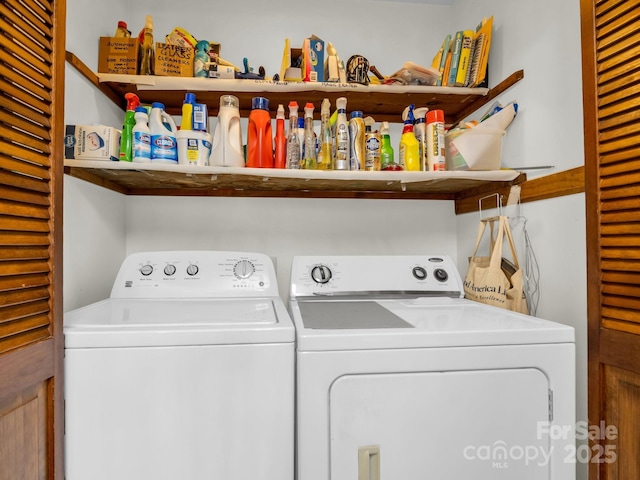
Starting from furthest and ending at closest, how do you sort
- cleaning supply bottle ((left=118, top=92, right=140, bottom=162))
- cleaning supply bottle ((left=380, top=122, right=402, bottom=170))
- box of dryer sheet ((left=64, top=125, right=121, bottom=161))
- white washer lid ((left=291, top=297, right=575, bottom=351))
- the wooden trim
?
cleaning supply bottle ((left=380, top=122, right=402, bottom=170))
cleaning supply bottle ((left=118, top=92, right=140, bottom=162))
box of dryer sheet ((left=64, top=125, right=121, bottom=161))
the wooden trim
white washer lid ((left=291, top=297, right=575, bottom=351))

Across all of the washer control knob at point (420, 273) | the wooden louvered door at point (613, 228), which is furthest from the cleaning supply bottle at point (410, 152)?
the wooden louvered door at point (613, 228)

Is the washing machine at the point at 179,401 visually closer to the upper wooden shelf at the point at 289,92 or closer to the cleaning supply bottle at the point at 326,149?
the cleaning supply bottle at the point at 326,149

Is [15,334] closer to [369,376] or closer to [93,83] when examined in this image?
[369,376]

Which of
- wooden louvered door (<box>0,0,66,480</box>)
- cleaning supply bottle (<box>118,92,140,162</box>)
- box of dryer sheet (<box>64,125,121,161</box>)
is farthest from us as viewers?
cleaning supply bottle (<box>118,92,140,162</box>)

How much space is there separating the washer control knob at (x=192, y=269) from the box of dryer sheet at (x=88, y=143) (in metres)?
0.52

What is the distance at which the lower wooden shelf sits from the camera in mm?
1440

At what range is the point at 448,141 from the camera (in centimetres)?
160

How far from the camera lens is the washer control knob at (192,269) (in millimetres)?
1534

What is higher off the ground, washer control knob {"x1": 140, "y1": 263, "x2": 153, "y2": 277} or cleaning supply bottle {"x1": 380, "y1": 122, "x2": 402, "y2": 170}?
cleaning supply bottle {"x1": 380, "y1": 122, "x2": 402, "y2": 170}

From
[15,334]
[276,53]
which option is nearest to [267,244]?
[276,53]

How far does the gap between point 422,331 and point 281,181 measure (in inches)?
37.5

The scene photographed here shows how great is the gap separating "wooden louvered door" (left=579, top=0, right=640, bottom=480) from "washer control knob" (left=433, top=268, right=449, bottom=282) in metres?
0.74

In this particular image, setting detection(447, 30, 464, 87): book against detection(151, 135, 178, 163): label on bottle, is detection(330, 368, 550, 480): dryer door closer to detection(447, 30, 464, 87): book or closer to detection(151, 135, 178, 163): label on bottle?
detection(151, 135, 178, 163): label on bottle

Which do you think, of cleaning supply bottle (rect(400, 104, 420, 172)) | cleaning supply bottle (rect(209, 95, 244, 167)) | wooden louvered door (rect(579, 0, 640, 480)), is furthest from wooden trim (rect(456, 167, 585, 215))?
cleaning supply bottle (rect(209, 95, 244, 167))
